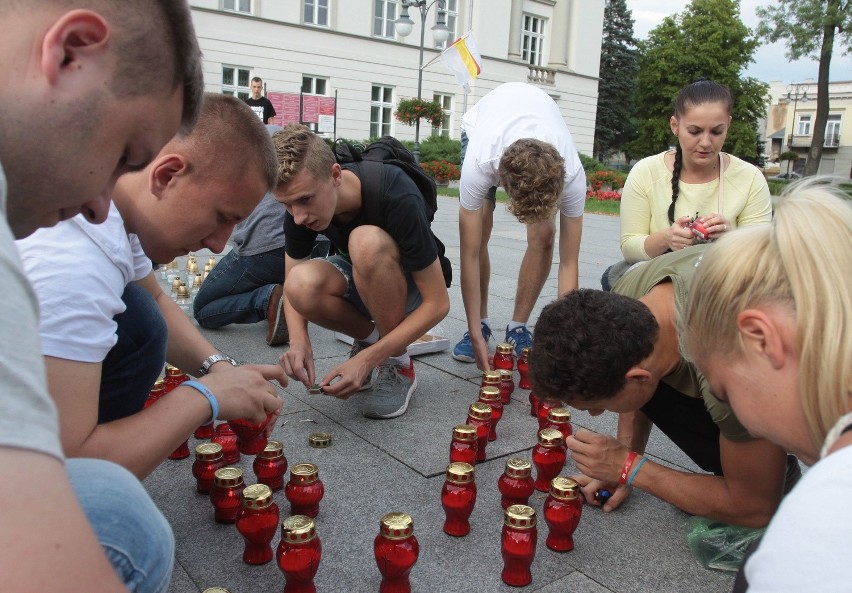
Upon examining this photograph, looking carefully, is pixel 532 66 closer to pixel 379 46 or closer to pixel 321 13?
pixel 379 46

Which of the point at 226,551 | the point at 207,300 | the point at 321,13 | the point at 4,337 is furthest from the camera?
the point at 321,13

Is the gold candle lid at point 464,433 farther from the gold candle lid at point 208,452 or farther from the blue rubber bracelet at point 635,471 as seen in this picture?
the gold candle lid at point 208,452

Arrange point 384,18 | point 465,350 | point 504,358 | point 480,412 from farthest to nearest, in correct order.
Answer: point 384,18 < point 465,350 < point 504,358 < point 480,412

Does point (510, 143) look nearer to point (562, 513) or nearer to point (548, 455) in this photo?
point (548, 455)

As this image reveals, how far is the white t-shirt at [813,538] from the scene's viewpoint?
1031 millimetres

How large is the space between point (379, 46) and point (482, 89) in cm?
599

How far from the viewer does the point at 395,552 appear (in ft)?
7.20

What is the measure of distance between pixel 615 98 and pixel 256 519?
56.0m

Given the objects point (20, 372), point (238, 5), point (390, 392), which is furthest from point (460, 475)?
point (238, 5)

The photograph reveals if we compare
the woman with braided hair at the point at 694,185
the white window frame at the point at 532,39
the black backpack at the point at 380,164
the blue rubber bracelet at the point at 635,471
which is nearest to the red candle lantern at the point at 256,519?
the blue rubber bracelet at the point at 635,471

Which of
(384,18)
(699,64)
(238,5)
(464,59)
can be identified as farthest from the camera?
(699,64)

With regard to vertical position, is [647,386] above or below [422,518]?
above

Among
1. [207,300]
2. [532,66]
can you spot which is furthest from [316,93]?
[207,300]

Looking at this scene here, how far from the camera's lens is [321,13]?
29734 mm
